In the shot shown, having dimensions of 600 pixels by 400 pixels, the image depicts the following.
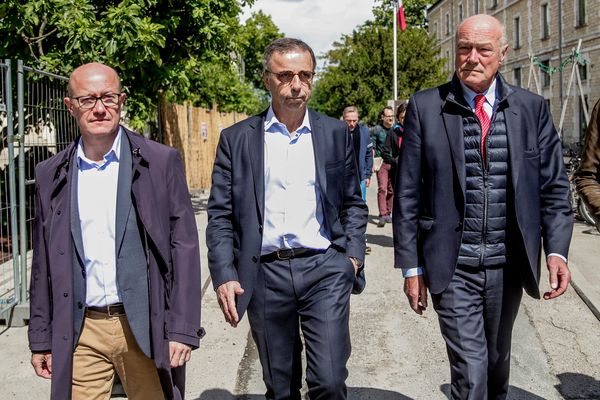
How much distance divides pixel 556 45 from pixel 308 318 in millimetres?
44833

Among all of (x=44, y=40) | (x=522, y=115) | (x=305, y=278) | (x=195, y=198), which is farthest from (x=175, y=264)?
(x=195, y=198)

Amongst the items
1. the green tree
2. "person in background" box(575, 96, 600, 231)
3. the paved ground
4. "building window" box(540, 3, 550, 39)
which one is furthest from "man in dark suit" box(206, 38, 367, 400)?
the green tree

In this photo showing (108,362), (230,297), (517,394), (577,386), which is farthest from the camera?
(577,386)

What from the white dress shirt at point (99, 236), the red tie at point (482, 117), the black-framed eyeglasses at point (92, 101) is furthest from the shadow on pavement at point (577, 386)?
the black-framed eyeglasses at point (92, 101)

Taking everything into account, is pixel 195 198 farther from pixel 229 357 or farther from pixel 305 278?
pixel 305 278

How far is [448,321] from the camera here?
Answer: 11.6 ft

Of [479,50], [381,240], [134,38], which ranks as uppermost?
[134,38]

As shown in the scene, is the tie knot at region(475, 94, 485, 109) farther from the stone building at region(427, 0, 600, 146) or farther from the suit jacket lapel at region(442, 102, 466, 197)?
the stone building at region(427, 0, 600, 146)

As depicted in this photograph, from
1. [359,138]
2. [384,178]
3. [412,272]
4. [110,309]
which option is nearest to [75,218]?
[110,309]

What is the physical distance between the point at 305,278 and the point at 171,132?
12.9m

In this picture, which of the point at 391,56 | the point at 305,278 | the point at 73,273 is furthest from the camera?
the point at 391,56

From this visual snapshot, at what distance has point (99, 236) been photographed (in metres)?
3.02

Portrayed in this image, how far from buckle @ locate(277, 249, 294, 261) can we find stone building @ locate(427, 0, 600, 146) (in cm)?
3129

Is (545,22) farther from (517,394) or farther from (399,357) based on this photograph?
(517,394)
